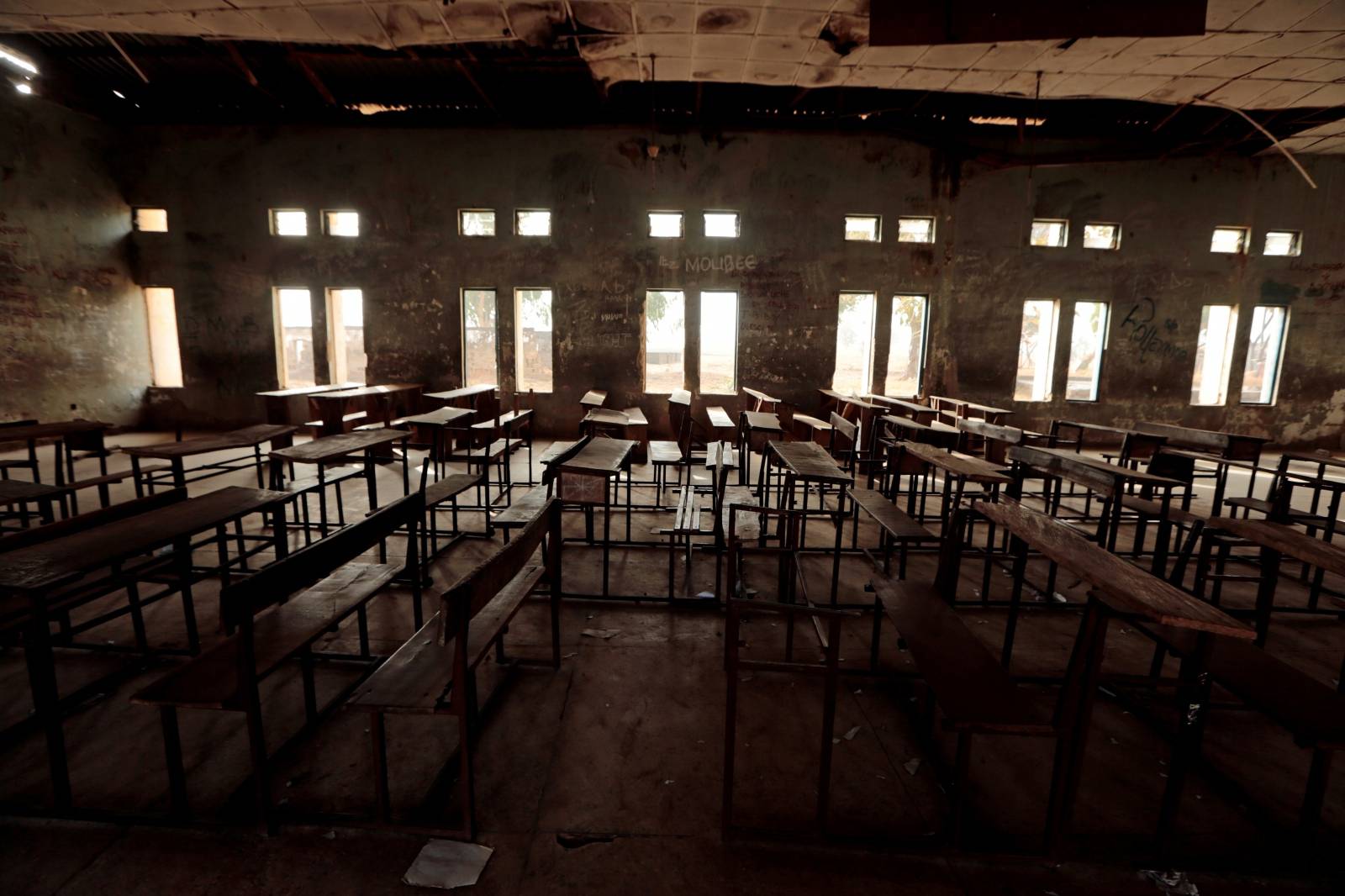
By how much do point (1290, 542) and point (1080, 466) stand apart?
1134mm

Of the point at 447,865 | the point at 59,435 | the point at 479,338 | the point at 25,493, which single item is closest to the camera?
the point at 447,865

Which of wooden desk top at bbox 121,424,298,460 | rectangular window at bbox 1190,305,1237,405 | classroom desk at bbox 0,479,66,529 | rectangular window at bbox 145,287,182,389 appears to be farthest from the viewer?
rectangular window at bbox 145,287,182,389

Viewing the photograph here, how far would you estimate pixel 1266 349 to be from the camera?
973 cm

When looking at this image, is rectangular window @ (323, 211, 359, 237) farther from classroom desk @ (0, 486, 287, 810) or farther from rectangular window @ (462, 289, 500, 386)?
classroom desk @ (0, 486, 287, 810)

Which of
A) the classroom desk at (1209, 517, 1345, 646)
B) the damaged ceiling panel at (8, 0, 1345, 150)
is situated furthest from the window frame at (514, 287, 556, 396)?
the classroom desk at (1209, 517, 1345, 646)

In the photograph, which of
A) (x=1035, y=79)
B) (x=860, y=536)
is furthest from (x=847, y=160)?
(x=860, y=536)

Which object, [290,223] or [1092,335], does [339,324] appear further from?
[1092,335]

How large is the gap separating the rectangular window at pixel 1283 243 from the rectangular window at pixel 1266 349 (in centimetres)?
91

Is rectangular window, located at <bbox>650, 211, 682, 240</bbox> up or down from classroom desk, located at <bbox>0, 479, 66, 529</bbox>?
up

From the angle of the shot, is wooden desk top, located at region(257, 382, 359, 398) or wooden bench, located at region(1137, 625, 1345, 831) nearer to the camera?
wooden bench, located at region(1137, 625, 1345, 831)

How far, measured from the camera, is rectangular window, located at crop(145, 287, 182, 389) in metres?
9.57

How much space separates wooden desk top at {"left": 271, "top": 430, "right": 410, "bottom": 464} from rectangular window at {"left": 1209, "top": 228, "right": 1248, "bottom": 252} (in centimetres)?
1276

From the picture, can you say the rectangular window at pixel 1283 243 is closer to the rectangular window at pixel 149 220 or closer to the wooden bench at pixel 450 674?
the rectangular window at pixel 149 220

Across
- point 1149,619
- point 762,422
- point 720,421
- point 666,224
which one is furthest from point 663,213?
point 1149,619
